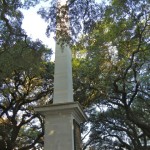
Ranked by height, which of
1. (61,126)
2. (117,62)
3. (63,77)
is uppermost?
(117,62)

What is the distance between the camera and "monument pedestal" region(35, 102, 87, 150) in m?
6.27

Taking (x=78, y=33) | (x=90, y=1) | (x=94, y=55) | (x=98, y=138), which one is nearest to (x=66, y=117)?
(x=78, y=33)

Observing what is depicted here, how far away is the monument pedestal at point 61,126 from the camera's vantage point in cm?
627

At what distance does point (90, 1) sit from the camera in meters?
7.67

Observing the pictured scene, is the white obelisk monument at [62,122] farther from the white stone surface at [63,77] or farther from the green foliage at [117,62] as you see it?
the green foliage at [117,62]

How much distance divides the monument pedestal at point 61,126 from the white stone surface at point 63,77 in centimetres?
53

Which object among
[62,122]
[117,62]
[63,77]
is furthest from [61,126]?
[117,62]

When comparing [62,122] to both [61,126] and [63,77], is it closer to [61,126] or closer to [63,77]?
[61,126]

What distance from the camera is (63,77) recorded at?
24.8 ft

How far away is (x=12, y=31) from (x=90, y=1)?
266cm

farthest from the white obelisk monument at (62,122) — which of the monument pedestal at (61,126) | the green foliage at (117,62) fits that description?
the green foliage at (117,62)

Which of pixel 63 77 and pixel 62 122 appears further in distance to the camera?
pixel 63 77

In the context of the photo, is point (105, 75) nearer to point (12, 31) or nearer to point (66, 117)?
point (12, 31)

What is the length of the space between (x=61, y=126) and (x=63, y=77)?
1591 millimetres
